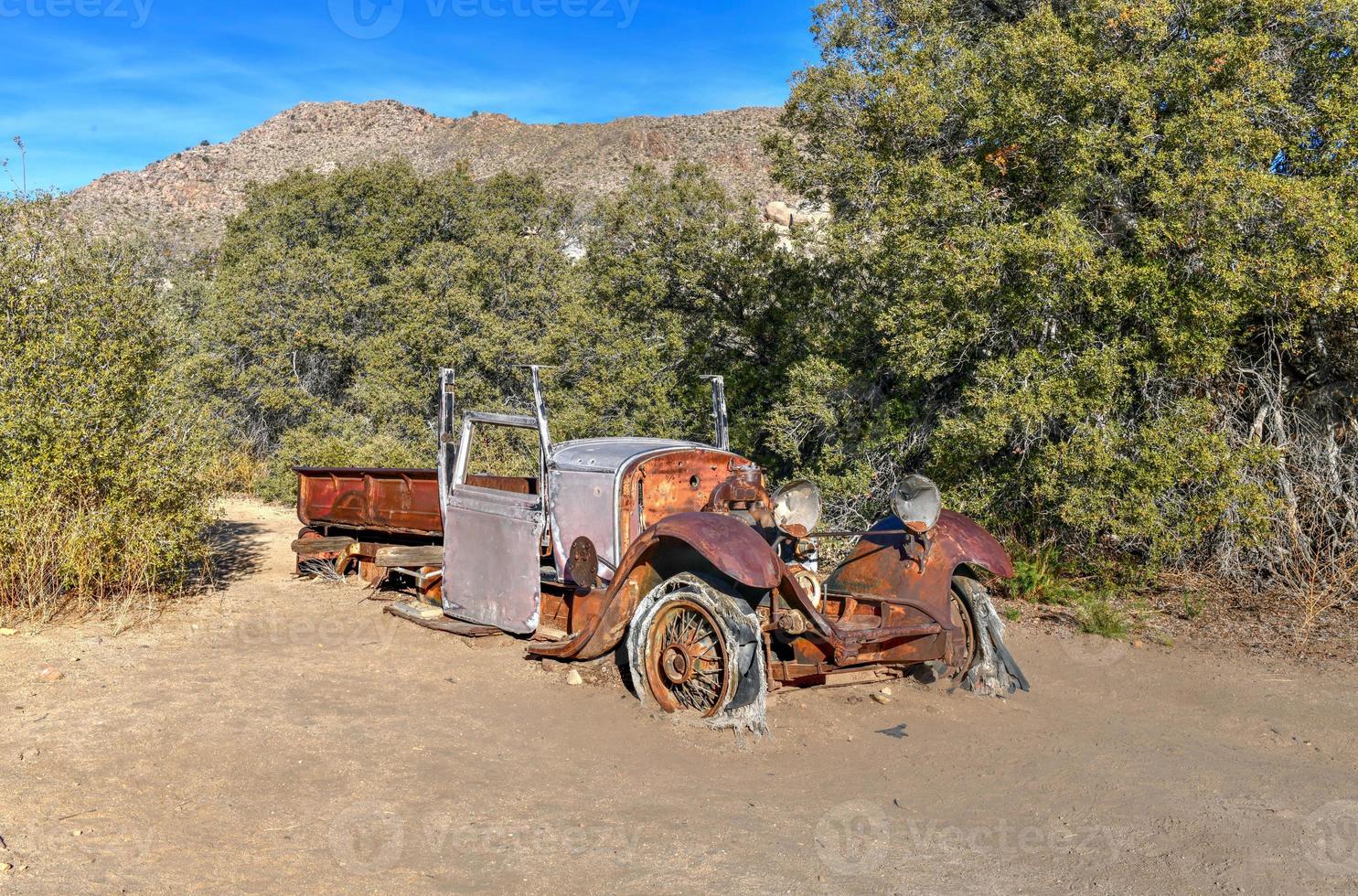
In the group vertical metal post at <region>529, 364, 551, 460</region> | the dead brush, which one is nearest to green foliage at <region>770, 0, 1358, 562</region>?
vertical metal post at <region>529, 364, 551, 460</region>

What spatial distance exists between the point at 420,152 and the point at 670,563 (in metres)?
57.2

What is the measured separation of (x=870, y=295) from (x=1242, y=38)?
4100 millimetres

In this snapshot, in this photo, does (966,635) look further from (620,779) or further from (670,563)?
(620,779)

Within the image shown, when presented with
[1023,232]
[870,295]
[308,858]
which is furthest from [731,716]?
[870,295]

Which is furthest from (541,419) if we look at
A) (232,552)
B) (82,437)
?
(232,552)

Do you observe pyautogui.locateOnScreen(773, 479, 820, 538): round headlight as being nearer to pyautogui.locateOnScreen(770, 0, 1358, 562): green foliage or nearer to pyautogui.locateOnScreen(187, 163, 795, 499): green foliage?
pyautogui.locateOnScreen(770, 0, 1358, 562): green foliage

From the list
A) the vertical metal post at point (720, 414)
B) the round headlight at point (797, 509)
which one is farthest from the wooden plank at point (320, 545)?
the round headlight at point (797, 509)

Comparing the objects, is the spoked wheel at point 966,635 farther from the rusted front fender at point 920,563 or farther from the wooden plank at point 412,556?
the wooden plank at point 412,556

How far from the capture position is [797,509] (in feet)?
19.9

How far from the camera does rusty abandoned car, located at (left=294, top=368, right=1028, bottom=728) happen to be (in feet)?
17.5

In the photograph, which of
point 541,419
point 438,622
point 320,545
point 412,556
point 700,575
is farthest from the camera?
point 320,545

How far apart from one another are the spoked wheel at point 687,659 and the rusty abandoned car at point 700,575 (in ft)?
0.03

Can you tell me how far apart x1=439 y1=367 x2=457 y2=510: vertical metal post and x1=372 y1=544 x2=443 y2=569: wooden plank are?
553 mm

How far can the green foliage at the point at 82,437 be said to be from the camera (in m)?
7.22
